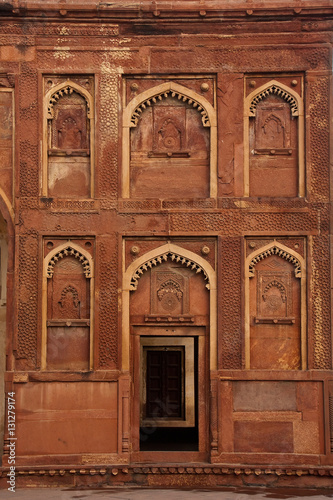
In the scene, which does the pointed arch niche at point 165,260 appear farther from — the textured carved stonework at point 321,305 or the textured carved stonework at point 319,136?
the textured carved stonework at point 319,136

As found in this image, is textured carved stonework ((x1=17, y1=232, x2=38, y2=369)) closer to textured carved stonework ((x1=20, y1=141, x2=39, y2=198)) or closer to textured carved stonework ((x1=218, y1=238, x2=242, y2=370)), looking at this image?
textured carved stonework ((x1=20, y1=141, x2=39, y2=198))

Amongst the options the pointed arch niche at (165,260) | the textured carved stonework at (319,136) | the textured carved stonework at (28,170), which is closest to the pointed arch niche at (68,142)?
the textured carved stonework at (28,170)

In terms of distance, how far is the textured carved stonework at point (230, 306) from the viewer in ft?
33.1

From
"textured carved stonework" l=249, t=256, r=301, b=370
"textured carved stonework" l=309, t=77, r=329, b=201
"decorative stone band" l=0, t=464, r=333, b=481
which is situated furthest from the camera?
"textured carved stonework" l=309, t=77, r=329, b=201

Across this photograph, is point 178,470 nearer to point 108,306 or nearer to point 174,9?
point 108,306

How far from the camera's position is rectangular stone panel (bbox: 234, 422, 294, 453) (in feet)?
32.5

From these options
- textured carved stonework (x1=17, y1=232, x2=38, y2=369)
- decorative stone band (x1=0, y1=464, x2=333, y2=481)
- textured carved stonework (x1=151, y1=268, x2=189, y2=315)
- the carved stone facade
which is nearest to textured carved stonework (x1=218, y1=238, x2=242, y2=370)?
the carved stone facade

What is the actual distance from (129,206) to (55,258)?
49.1 inches

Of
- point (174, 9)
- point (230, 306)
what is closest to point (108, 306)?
point (230, 306)

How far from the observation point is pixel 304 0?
33.6 ft

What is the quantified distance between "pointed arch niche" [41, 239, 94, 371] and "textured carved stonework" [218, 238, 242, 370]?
5.90ft

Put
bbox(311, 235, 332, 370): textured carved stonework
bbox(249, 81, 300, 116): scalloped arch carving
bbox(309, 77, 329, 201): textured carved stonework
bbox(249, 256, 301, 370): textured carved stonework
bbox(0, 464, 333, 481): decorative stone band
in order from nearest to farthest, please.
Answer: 1. bbox(0, 464, 333, 481): decorative stone band
2. bbox(311, 235, 332, 370): textured carved stonework
3. bbox(249, 256, 301, 370): textured carved stonework
4. bbox(309, 77, 329, 201): textured carved stonework
5. bbox(249, 81, 300, 116): scalloped arch carving

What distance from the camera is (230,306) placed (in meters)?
10.2

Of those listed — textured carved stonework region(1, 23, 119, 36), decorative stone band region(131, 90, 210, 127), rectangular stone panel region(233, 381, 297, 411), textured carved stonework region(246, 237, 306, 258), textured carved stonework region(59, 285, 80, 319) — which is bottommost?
rectangular stone panel region(233, 381, 297, 411)
